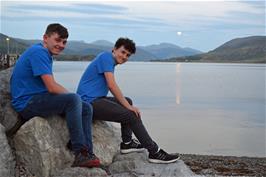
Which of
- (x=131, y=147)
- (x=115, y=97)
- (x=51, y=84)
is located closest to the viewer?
(x=51, y=84)

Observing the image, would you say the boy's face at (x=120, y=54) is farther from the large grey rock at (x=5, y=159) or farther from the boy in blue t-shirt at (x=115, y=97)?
the large grey rock at (x=5, y=159)

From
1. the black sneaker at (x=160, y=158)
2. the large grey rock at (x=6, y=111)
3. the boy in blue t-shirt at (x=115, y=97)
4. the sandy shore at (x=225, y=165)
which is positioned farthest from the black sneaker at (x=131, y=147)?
the sandy shore at (x=225, y=165)

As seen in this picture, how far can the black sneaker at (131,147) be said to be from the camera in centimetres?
770

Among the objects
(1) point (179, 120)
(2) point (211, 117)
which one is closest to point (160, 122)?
(1) point (179, 120)

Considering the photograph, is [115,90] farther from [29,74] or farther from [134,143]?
[29,74]

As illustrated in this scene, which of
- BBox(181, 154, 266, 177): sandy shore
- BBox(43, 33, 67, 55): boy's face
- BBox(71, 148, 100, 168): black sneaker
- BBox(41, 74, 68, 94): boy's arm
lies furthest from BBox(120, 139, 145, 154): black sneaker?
BBox(181, 154, 266, 177): sandy shore

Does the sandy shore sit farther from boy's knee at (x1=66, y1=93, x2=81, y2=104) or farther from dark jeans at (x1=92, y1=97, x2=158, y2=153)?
boy's knee at (x1=66, y1=93, x2=81, y2=104)

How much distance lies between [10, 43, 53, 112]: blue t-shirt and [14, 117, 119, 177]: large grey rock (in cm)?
40

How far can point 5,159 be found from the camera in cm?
641

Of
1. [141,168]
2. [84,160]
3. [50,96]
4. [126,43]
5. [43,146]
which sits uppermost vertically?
[126,43]

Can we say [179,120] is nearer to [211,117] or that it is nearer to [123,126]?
[211,117]

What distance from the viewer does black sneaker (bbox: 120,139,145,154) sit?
7.70 metres

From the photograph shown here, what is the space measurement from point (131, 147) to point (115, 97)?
1.01m

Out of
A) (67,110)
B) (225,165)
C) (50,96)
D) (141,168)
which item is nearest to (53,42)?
(50,96)
